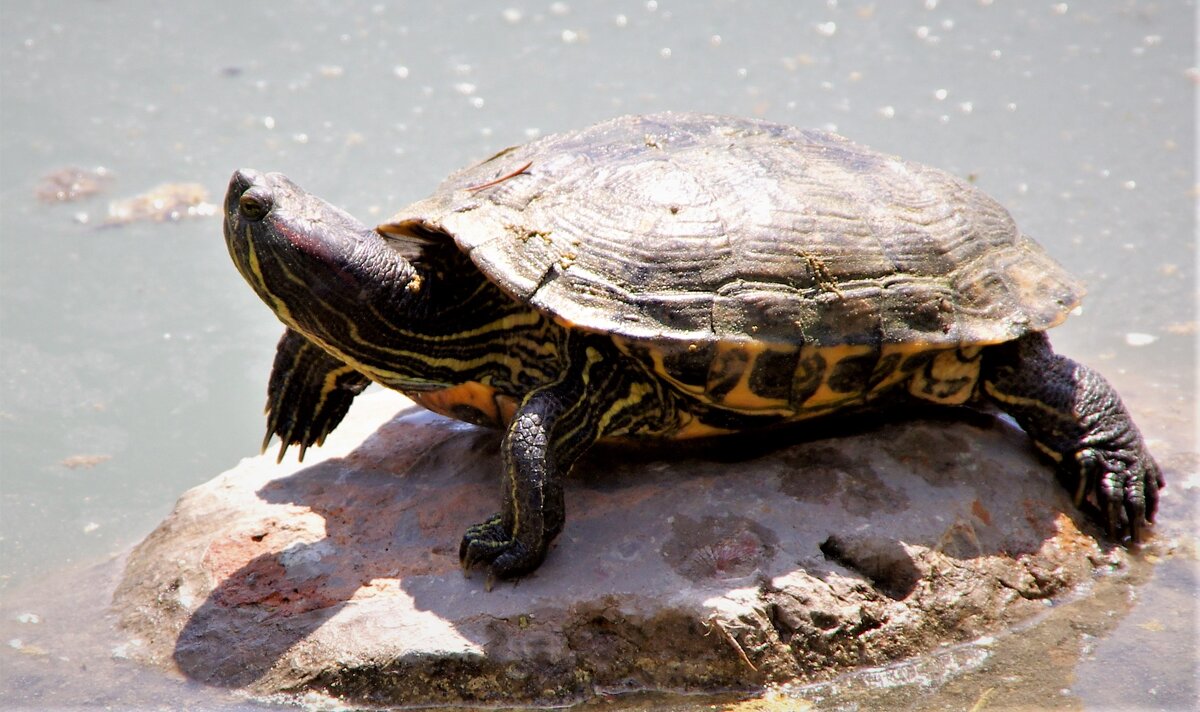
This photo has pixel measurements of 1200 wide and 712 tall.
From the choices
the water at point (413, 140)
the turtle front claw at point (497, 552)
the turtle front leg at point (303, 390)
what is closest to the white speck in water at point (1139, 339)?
the water at point (413, 140)

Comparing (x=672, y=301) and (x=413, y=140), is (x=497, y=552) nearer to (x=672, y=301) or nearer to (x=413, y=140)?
(x=672, y=301)

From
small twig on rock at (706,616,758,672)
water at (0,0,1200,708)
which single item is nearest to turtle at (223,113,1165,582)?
small twig on rock at (706,616,758,672)

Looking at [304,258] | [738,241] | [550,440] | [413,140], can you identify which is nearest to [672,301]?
[738,241]

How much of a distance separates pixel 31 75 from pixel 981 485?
26.2ft

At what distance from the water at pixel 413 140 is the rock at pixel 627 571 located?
386 millimetres

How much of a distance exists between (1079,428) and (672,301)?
173 centimetres

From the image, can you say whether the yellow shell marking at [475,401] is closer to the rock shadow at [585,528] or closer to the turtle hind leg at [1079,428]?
the rock shadow at [585,528]

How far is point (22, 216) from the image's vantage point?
7.47m

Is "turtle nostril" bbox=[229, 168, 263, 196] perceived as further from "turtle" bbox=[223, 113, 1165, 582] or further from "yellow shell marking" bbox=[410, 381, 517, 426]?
"yellow shell marking" bbox=[410, 381, 517, 426]

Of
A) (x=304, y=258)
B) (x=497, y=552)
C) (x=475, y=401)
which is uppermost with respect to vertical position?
(x=304, y=258)

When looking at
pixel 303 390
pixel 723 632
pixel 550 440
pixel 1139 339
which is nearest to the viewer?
pixel 723 632

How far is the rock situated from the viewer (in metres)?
3.69

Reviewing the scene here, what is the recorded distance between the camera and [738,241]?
165 inches

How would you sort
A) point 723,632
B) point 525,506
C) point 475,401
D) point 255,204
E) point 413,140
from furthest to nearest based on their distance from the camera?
point 413,140, point 475,401, point 255,204, point 525,506, point 723,632
